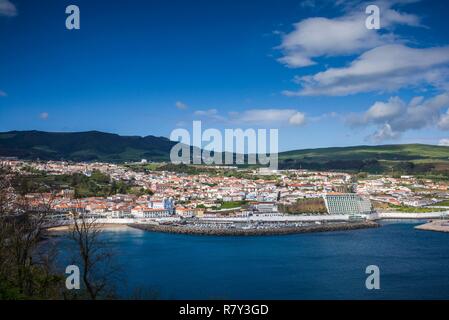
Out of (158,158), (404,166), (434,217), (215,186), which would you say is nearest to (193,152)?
(158,158)

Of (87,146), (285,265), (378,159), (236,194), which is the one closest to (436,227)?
(285,265)

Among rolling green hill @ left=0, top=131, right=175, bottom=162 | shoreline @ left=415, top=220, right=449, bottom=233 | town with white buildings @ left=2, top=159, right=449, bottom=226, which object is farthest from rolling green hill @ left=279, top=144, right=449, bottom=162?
shoreline @ left=415, top=220, right=449, bottom=233

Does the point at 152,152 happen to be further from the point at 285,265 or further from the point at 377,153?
the point at 285,265

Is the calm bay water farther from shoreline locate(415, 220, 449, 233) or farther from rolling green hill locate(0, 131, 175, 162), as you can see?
rolling green hill locate(0, 131, 175, 162)

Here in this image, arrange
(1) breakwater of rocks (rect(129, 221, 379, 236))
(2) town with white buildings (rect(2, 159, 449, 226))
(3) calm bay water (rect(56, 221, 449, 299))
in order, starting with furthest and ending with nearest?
(2) town with white buildings (rect(2, 159, 449, 226))
(1) breakwater of rocks (rect(129, 221, 379, 236))
(3) calm bay water (rect(56, 221, 449, 299))
